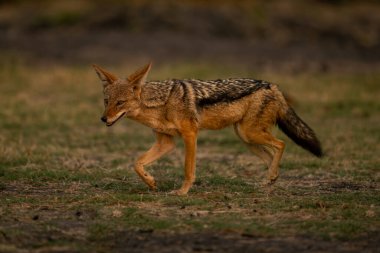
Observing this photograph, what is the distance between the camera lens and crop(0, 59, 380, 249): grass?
780cm

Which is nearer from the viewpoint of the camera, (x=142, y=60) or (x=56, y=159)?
(x=56, y=159)

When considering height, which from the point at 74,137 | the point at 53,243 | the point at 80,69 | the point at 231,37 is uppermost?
the point at 231,37

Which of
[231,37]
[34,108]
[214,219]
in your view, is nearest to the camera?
[214,219]

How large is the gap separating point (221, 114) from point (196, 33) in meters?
17.1

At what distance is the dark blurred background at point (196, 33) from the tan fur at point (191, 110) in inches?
509

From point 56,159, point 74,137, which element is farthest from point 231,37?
point 56,159

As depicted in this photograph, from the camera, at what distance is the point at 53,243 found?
7234mm

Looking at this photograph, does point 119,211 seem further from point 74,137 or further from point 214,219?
point 74,137

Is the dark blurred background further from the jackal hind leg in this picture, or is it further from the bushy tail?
the jackal hind leg

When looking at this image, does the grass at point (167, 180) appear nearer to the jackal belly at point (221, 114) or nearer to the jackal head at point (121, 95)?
the jackal belly at point (221, 114)

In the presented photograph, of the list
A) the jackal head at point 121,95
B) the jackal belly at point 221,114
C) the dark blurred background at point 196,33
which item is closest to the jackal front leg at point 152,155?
the jackal belly at point 221,114

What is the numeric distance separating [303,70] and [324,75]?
925 millimetres

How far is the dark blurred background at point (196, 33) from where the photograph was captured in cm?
2472

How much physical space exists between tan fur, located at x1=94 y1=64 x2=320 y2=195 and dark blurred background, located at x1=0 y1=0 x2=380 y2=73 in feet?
42.5
